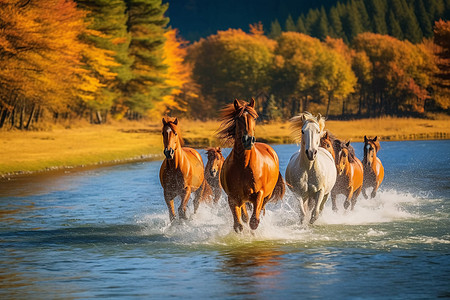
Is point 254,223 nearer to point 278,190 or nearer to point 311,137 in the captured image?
point 311,137

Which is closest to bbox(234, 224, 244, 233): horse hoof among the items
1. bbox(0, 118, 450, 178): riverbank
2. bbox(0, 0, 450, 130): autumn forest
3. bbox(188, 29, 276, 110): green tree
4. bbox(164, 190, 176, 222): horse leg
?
bbox(164, 190, 176, 222): horse leg

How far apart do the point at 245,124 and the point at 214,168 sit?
13.7 ft

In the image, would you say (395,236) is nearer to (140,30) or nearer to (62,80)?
(62,80)

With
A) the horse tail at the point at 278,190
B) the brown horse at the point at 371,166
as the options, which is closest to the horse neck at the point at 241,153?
the horse tail at the point at 278,190

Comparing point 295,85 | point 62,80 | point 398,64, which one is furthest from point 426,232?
point 398,64

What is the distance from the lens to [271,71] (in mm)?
84688

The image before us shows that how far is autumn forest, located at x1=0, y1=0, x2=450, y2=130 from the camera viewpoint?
39.0 metres

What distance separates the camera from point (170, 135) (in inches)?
506

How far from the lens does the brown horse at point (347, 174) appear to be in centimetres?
1511

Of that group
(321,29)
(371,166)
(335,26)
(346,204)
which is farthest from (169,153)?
(335,26)

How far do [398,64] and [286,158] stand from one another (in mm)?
57529

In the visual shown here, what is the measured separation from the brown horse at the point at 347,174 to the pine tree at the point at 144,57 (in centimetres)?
4409

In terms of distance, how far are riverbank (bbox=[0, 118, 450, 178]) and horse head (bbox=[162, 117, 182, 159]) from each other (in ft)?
37.2

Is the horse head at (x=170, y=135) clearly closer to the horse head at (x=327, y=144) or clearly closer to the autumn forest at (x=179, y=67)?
the horse head at (x=327, y=144)
